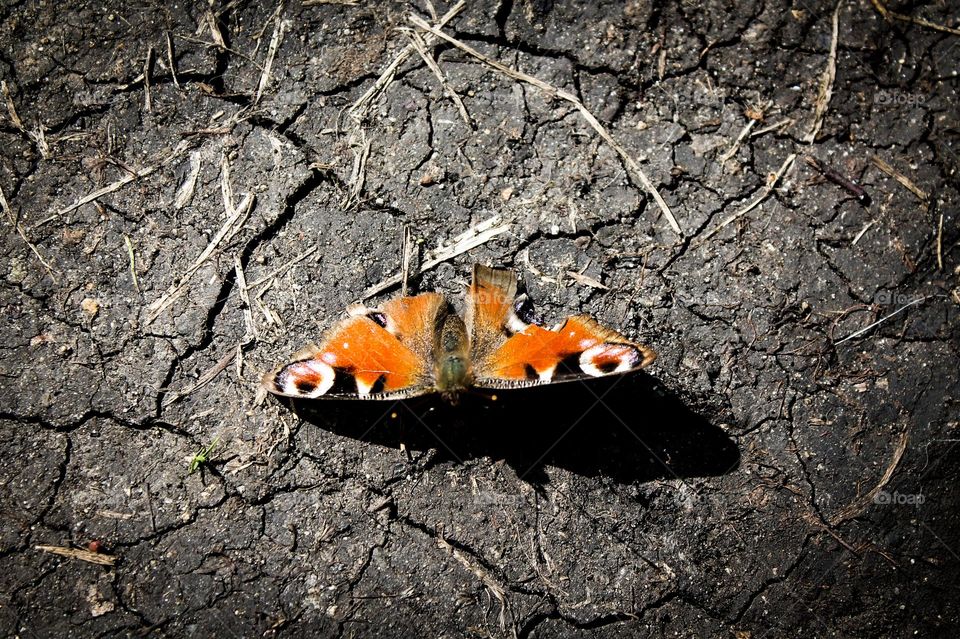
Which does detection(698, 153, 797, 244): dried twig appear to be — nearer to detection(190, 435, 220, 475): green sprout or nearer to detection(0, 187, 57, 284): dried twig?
detection(190, 435, 220, 475): green sprout

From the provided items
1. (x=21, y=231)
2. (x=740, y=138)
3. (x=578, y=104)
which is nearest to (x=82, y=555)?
(x=21, y=231)

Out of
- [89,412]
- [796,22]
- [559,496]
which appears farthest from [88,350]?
[796,22]

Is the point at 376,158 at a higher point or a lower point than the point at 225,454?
higher

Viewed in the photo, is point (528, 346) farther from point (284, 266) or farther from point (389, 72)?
point (389, 72)

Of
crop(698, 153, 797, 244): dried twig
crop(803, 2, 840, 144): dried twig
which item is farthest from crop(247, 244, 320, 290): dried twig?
crop(803, 2, 840, 144): dried twig

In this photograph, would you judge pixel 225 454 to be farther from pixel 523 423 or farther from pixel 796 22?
pixel 796 22

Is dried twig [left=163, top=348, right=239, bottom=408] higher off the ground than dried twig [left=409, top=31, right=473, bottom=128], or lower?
lower
